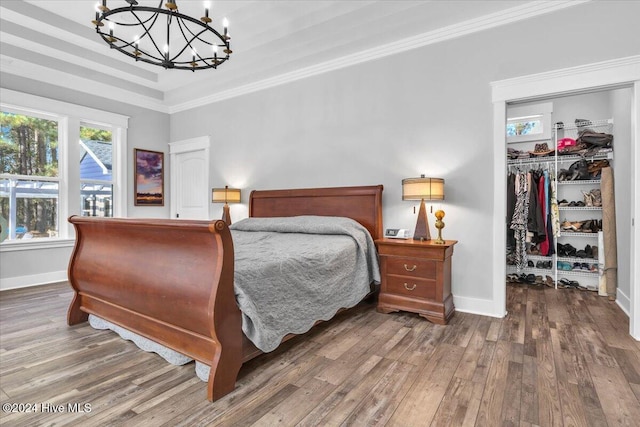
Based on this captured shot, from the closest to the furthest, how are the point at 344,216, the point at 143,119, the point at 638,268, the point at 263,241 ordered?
1. the point at 638,268
2. the point at 263,241
3. the point at 344,216
4. the point at 143,119

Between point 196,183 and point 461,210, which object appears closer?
point 461,210

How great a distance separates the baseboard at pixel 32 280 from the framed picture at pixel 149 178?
145 centimetres

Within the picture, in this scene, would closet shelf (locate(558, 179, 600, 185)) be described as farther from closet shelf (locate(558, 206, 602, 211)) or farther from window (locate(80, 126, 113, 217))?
window (locate(80, 126, 113, 217))

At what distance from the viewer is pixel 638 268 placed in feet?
8.21

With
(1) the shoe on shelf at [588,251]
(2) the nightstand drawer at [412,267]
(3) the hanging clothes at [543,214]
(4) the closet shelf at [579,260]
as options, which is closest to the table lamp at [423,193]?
(2) the nightstand drawer at [412,267]

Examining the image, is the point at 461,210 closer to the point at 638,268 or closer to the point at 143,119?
the point at 638,268

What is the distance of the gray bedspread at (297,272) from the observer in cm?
189

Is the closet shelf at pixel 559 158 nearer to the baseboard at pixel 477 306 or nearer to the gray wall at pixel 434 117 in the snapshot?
the gray wall at pixel 434 117

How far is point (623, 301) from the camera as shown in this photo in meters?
3.19

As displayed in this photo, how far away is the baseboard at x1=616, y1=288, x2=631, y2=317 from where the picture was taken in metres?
3.01

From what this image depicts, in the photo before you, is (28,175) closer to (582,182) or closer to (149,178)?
Result: (149,178)

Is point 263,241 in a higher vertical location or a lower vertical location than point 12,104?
lower

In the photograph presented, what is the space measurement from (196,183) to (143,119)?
132cm

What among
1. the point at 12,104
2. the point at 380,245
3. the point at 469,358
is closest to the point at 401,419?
the point at 469,358
